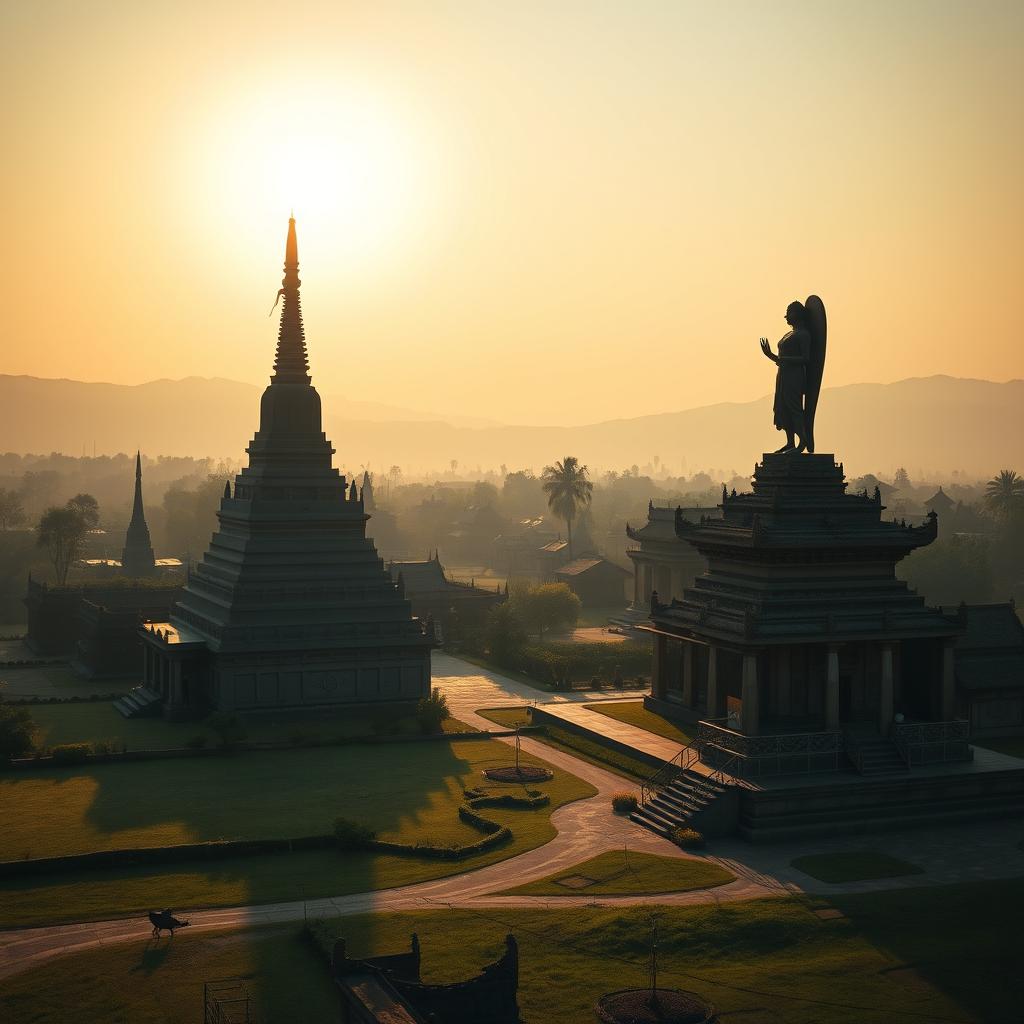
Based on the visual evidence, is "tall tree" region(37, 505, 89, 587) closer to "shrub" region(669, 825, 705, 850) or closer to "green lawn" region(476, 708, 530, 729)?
"green lawn" region(476, 708, 530, 729)

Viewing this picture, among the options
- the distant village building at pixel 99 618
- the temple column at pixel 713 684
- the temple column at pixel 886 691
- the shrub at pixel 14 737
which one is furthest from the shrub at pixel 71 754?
the temple column at pixel 886 691

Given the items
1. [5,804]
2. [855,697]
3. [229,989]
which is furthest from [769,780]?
[5,804]

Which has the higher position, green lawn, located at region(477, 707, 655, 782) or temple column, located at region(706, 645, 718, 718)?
temple column, located at region(706, 645, 718, 718)

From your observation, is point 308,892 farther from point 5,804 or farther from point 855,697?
point 855,697

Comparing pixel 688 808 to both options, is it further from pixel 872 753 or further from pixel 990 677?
pixel 990 677

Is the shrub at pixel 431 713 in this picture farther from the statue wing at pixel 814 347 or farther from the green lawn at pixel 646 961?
the green lawn at pixel 646 961

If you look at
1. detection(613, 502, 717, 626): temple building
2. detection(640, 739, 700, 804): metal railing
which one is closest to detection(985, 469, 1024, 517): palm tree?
detection(613, 502, 717, 626): temple building

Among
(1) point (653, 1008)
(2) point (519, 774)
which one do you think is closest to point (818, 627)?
(2) point (519, 774)
